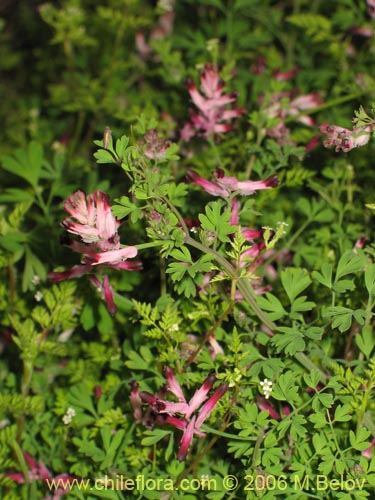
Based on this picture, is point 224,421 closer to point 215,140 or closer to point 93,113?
point 215,140

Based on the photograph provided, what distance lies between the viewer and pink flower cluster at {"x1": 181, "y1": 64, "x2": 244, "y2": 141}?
5.74ft

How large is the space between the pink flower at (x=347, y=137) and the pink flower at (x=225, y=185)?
0.17 m

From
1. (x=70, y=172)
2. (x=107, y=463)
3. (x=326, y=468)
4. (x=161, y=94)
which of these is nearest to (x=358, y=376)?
(x=326, y=468)

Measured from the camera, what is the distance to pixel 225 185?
4.65 feet

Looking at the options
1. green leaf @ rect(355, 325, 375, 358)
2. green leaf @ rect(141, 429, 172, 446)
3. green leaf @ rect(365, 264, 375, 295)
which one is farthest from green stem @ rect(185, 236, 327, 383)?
green leaf @ rect(141, 429, 172, 446)

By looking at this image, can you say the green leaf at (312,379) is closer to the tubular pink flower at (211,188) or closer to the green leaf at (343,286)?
the green leaf at (343,286)

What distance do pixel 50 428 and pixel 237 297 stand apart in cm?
69

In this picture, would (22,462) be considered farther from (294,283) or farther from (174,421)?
(294,283)

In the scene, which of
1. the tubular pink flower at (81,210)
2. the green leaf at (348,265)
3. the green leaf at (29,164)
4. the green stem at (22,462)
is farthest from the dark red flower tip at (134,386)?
the green leaf at (29,164)

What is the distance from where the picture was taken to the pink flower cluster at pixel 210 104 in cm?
175

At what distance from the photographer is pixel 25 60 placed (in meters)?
3.32

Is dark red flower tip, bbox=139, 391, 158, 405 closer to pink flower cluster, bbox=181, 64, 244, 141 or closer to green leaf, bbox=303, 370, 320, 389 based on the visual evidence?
green leaf, bbox=303, 370, 320, 389

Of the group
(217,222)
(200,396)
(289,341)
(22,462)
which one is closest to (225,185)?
(217,222)

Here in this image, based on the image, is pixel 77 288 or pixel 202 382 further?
pixel 77 288
